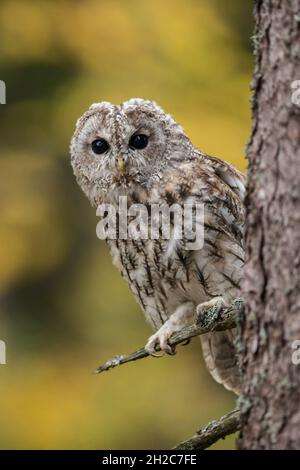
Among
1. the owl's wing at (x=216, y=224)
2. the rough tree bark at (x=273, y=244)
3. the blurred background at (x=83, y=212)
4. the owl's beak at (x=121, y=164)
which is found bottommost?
the rough tree bark at (x=273, y=244)

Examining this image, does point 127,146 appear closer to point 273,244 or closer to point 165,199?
point 165,199

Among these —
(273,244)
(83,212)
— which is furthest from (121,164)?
(83,212)

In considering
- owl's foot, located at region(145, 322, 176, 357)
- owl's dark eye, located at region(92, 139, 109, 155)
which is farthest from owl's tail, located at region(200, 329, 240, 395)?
owl's dark eye, located at region(92, 139, 109, 155)

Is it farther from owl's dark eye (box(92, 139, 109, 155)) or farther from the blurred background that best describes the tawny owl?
the blurred background

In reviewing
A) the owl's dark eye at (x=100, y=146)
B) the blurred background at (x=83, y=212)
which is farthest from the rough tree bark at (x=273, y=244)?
the blurred background at (x=83, y=212)

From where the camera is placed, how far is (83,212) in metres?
6.45

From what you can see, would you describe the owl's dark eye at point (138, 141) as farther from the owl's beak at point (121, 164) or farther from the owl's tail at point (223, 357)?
the owl's tail at point (223, 357)

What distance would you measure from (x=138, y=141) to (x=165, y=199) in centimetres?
26

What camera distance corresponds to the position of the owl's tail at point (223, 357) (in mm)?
3541

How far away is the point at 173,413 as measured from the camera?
601cm

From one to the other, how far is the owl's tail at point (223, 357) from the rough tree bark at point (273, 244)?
1567 millimetres

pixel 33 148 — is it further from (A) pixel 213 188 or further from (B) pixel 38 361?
(A) pixel 213 188

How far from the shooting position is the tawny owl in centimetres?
321

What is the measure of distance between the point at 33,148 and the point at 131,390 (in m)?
1.84
